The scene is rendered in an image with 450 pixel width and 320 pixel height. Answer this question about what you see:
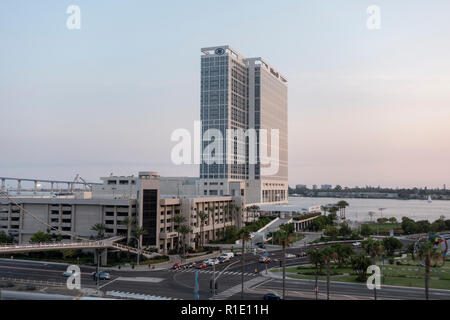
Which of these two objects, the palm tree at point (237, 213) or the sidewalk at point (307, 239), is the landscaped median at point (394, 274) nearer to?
the sidewalk at point (307, 239)

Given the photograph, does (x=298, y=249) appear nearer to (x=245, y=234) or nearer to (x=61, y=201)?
(x=245, y=234)

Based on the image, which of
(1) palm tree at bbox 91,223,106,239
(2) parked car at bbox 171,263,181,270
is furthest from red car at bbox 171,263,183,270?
(1) palm tree at bbox 91,223,106,239

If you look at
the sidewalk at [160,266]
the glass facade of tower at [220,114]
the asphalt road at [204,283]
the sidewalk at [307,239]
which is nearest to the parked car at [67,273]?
the asphalt road at [204,283]

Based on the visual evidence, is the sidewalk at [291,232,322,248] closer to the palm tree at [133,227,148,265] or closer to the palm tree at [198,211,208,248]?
the palm tree at [198,211,208,248]

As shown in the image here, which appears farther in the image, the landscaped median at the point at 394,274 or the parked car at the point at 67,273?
the parked car at the point at 67,273

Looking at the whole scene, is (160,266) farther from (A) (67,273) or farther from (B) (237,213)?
(B) (237,213)

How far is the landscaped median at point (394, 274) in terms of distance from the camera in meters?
65.2

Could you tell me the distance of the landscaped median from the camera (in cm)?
6521

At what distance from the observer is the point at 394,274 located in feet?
238

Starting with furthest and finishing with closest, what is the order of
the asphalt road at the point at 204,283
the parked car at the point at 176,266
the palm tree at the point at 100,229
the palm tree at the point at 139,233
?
the palm tree at the point at 100,229
the palm tree at the point at 139,233
the parked car at the point at 176,266
the asphalt road at the point at 204,283

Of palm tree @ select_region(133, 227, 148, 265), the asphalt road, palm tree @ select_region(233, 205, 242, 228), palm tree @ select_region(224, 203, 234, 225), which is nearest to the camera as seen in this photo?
the asphalt road

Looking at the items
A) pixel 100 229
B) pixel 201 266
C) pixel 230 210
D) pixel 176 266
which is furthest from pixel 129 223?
pixel 230 210

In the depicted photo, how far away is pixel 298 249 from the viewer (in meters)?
109
